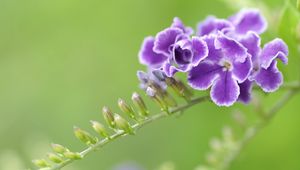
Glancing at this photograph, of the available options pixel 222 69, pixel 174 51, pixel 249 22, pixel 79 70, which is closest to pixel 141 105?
pixel 174 51

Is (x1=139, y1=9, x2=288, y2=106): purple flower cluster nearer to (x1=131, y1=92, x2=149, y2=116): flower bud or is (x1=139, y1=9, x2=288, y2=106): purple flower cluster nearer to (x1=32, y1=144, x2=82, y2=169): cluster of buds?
(x1=131, y1=92, x2=149, y2=116): flower bud

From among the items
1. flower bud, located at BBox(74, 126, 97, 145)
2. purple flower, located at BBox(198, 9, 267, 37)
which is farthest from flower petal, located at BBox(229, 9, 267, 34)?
flower bud, located at BBox(74, 126, 97, 145)

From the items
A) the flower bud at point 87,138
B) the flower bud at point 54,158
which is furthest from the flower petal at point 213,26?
the flower bud at point 54,158

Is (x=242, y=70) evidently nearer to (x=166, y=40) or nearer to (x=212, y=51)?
(x=212, y=51)

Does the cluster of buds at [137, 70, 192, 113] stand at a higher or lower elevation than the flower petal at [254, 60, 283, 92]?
higher

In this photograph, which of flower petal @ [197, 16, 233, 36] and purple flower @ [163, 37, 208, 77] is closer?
purple flower @ [163, 37, 208, 77]

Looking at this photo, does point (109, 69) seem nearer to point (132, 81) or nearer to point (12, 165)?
point (132, 81)

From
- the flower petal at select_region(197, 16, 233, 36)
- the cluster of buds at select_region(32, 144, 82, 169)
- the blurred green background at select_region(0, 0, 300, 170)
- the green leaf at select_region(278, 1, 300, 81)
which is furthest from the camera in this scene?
the blurred green background at select_region(0, 0, 300, 170)
